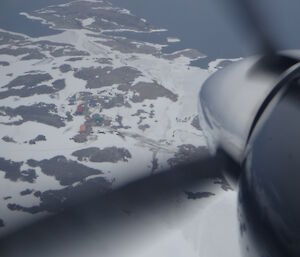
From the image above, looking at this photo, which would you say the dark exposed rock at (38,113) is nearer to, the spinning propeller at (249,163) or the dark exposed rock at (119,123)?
the dark exposed rock at (119,123)

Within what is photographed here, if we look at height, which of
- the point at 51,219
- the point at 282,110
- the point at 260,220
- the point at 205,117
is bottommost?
the point at 51,219

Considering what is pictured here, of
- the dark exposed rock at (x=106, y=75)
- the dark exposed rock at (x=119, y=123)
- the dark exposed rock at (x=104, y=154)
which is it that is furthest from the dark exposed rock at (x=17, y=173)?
the dark exposed rock at (x=106, y=75)

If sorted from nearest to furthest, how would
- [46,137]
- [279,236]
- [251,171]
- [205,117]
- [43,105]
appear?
[279,236]
[251,171]
[205,117]
[46,137]
[43,105]

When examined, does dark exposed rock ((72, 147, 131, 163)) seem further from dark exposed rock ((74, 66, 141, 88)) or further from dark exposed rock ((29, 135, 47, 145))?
dark exposed rock ((74, 66, 141, 88))

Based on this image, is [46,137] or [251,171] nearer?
[251,171]

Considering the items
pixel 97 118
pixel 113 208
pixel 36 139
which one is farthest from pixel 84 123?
pixel 113 208

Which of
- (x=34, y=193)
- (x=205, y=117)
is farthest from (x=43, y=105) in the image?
(x=205, y=117)

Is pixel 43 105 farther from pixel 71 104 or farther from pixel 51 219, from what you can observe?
pixel 51 219
